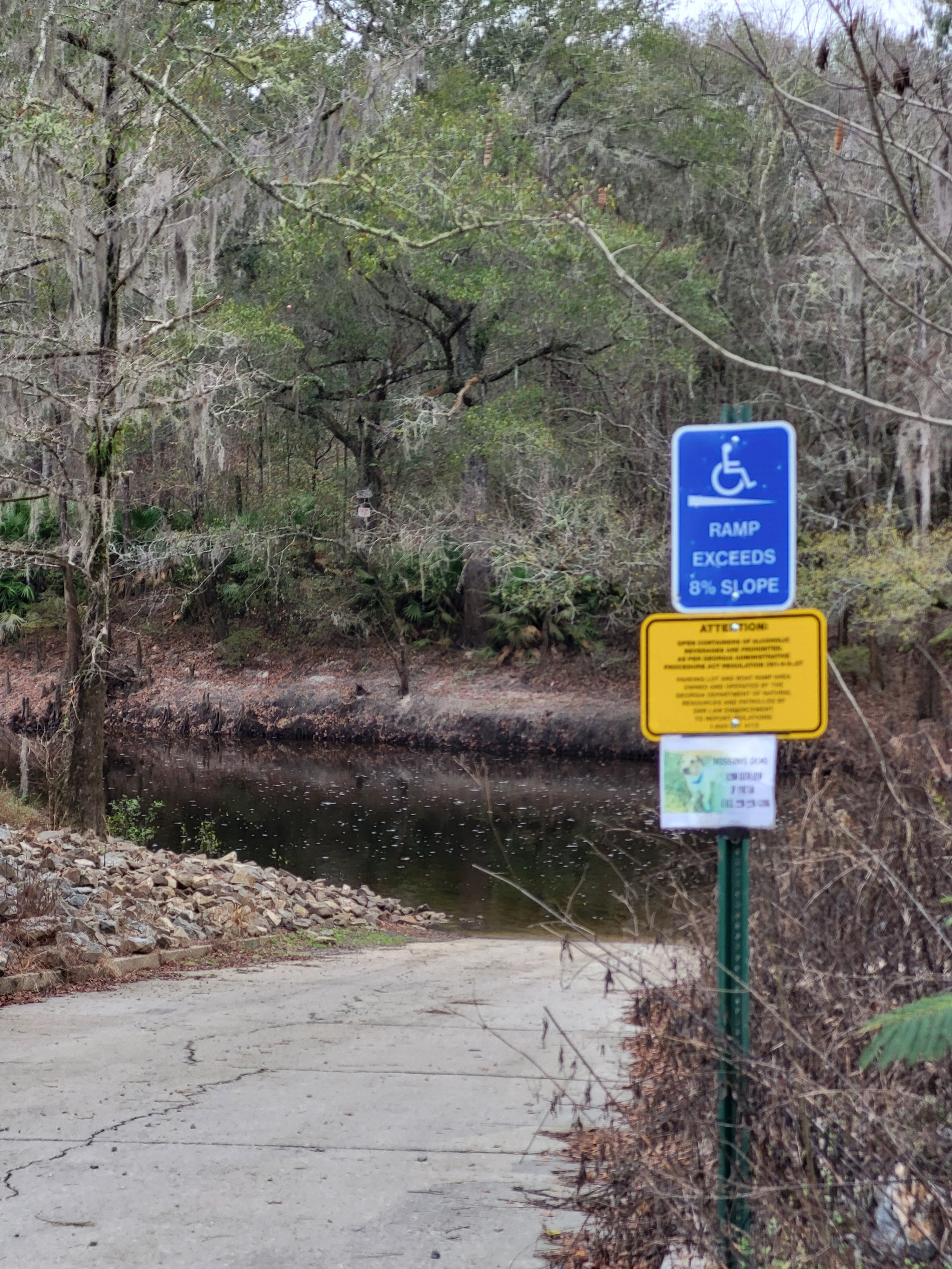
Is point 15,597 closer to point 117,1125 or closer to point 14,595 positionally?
point 14,595

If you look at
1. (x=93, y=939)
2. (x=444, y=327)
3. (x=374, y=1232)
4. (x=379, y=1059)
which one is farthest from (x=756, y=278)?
(x=374, y=1232)

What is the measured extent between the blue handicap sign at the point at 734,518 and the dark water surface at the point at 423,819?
7952 millimetres

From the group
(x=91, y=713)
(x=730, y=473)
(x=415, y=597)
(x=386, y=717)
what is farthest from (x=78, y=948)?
(x=415, y=597)

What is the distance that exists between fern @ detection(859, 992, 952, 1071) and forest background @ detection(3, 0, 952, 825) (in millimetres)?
3541

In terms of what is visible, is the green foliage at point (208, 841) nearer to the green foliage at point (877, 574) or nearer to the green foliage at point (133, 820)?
the green foliage at point (133, 820)

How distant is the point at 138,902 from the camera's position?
37.4 feet

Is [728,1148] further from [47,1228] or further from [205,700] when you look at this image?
[205,700]

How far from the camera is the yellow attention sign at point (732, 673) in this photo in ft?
11.3

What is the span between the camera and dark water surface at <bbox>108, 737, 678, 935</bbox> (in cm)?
1647

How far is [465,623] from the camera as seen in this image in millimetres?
34000

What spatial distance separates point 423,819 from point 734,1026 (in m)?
18.5

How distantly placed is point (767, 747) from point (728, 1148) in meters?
1.08

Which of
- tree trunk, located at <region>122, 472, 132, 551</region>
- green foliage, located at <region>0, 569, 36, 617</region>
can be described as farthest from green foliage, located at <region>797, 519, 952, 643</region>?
green foliage, located at <region>0, 569, 36, 617</region>

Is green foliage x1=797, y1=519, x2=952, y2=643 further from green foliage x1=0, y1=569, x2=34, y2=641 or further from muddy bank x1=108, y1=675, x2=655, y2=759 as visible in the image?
green foliage x1=0, y1=569, x2=34, y2=641
